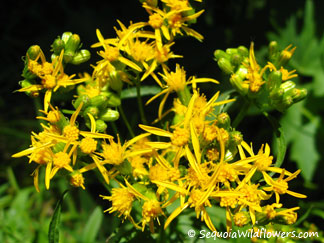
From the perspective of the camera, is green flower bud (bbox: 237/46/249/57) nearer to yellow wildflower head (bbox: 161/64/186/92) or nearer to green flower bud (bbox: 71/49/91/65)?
yellow wildflower head (bbox: 161/64/186/92)

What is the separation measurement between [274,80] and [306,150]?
1989mm

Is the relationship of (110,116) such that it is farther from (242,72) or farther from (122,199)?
(242,72)

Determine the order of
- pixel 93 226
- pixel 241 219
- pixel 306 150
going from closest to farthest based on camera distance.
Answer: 1. pixel 241 219
2. pixel 93 226
3. pixel 306 150

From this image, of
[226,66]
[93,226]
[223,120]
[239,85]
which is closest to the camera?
[223,120]

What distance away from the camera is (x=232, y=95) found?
3.31 m

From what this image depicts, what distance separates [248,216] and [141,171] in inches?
32.7

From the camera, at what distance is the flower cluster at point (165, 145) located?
8.59 ft

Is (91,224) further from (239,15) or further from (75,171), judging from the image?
(239,15)

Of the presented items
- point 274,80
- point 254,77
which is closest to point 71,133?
point 254,77

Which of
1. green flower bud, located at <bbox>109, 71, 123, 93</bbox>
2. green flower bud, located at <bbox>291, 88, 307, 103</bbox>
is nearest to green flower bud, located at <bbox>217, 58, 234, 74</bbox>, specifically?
green flower bud, located at <bbox>291, 88, 307, 103</bbox>

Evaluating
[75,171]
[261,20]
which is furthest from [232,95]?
[261,20]

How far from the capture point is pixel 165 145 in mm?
2742

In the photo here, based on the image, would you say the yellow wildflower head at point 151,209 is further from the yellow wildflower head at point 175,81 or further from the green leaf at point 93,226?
the green leaf at point 93,226

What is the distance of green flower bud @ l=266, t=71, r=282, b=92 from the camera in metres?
2.96
